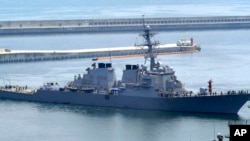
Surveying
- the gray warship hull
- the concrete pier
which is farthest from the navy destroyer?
the concrete pier

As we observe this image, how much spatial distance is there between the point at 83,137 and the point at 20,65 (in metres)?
27.3

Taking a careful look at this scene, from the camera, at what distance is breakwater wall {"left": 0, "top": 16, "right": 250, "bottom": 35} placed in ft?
283

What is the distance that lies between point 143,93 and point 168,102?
1321mm

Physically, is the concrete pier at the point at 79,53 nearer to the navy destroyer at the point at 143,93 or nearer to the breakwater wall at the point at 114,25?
the breakwater wall at the point at 114,25

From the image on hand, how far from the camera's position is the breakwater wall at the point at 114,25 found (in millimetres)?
86125

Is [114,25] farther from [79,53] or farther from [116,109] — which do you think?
[116,109]

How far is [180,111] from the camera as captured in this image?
4059cm

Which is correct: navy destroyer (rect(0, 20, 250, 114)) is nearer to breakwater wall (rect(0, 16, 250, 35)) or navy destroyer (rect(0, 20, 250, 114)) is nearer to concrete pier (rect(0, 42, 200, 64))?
concrete pier (rect(0, 42, 200, 64))

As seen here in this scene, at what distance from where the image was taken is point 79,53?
216 ft

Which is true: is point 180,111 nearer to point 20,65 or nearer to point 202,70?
point 202,70

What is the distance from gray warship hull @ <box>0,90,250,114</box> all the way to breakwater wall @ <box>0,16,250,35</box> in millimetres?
42337

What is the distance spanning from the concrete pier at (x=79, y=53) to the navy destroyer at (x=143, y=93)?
18.5 metres

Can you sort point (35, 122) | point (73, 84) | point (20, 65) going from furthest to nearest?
point (20, 65), point (73, 84), point (35, 122)

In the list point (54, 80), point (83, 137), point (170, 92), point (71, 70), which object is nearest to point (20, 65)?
point (71, 70)
